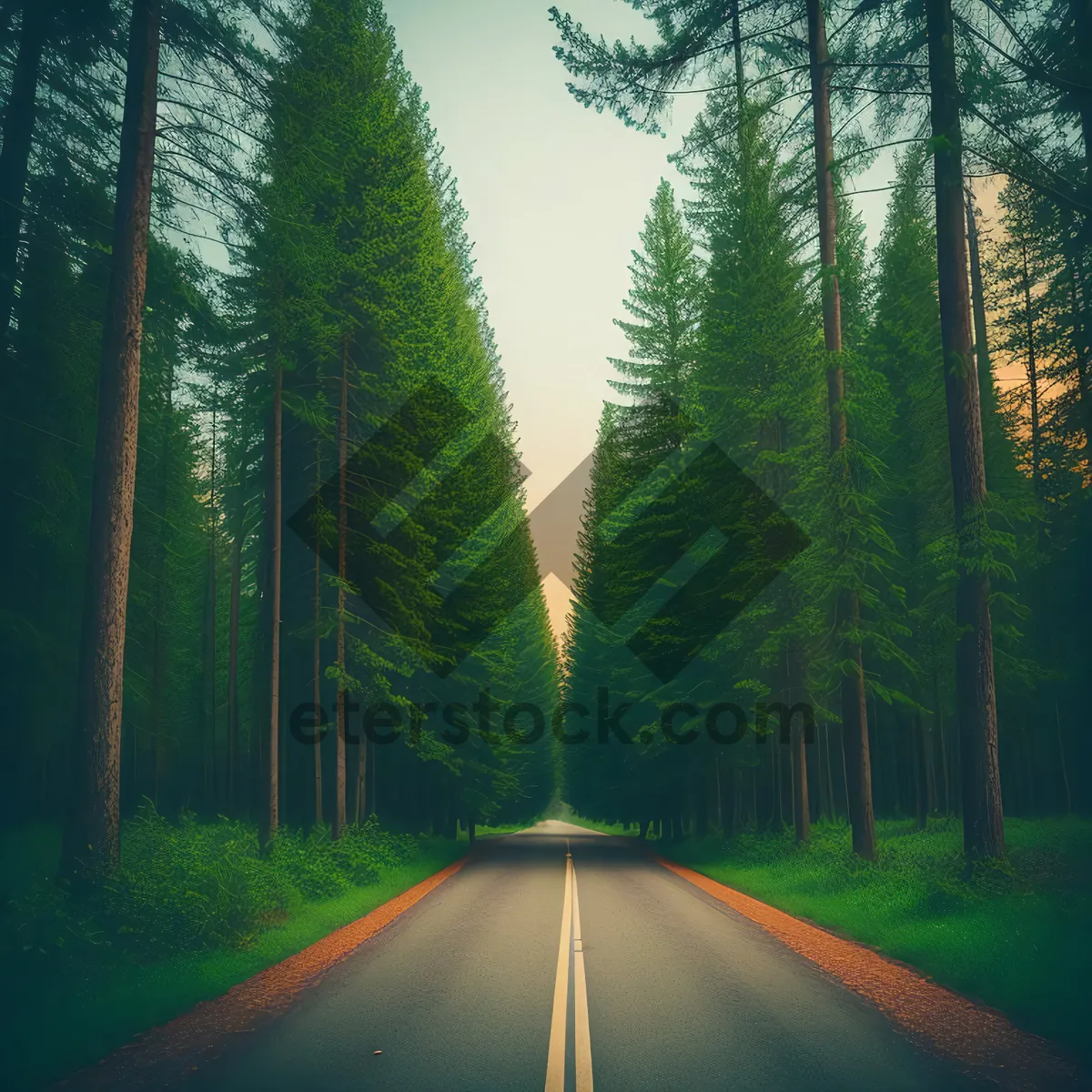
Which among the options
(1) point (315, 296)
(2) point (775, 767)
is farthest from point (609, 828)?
(1) point (315, 296)

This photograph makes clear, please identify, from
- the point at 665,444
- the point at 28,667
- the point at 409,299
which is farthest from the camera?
the point at 665,444

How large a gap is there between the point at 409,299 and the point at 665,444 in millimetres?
11462

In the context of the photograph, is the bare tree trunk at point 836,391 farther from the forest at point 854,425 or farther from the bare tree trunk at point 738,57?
the bare tree trunk at point 738,57

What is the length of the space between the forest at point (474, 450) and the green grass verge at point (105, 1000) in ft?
0.44

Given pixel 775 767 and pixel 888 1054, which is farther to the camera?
pixel 775 767

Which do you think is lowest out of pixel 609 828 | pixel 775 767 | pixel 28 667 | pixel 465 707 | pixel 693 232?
pixel 609 828

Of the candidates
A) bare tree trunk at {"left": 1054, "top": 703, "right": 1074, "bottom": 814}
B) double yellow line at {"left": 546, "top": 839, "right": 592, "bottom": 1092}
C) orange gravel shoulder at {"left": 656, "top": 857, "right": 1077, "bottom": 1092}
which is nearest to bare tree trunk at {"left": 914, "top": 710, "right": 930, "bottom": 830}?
bare tree trunk at {"left": 1054, "top": 703, "right": 1074, "bottom": 814}

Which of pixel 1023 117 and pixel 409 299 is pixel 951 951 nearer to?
pixel 1023 117

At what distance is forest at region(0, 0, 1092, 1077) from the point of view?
1114 cm

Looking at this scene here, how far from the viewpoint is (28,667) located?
58.1 ft

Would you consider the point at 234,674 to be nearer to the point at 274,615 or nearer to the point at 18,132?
the point at 274,615

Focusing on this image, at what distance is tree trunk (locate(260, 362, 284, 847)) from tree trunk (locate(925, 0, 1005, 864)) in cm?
1310

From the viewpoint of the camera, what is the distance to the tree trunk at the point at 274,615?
15906 mm

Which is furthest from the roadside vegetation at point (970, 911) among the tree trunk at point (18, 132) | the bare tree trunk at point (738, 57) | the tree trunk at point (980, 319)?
the tree trunk at point (18, 132)
